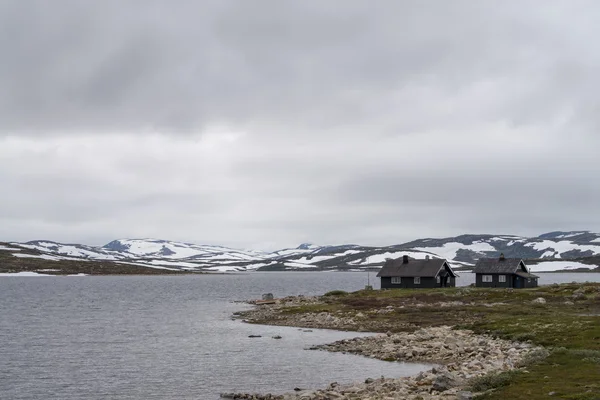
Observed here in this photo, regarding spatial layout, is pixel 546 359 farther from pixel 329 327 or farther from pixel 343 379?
pixel 329 327

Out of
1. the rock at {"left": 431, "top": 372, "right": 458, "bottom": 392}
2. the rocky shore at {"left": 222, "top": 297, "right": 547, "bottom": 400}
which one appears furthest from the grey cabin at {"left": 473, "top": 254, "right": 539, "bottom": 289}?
the rock at {"left": 431, "top": 372, "right": 458, "bottom": 392}

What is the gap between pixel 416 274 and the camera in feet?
360

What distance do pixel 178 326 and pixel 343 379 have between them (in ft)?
122

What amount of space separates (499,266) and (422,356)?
72949mm

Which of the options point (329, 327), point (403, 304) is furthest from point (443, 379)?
point (403, 304)

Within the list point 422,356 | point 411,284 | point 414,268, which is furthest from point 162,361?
point 414,268

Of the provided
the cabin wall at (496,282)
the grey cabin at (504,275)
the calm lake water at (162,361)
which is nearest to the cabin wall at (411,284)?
the cabin wall at (496,282)

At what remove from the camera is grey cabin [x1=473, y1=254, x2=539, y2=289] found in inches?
4350

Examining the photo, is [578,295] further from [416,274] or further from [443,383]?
[443,383]

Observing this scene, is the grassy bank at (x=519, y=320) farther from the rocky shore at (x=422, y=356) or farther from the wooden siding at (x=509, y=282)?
the wooden siding at (x=509, y=282)

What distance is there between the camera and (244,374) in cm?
4097

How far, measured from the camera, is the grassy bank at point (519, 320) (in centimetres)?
2606

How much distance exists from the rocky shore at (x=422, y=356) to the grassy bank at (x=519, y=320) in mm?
1382

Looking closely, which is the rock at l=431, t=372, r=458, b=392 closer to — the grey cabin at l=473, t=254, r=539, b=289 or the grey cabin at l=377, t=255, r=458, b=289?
the grey cabin at l=377, t=255, r=458, b=289
